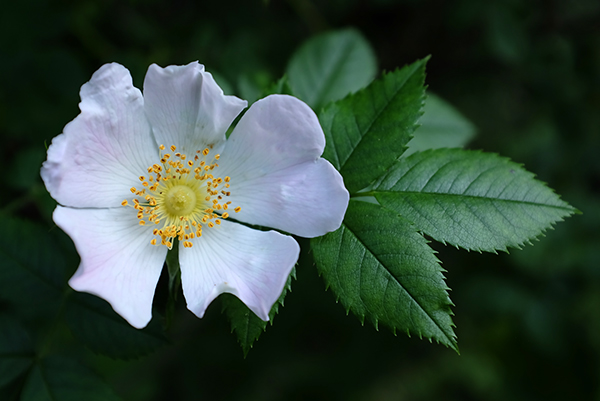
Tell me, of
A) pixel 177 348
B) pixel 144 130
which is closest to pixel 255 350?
pixel 177 348

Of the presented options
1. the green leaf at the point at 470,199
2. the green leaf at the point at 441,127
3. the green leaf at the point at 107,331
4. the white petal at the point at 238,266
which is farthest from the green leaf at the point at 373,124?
the green leaf at the point at 107,331

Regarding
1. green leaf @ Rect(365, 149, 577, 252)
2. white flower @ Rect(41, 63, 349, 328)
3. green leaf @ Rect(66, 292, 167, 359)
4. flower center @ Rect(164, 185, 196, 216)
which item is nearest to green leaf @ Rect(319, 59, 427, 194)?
green leaf @ Rect(365, 149, 577, 252)

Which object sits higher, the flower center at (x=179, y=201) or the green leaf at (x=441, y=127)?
the green leaf at (x=441, y=127)

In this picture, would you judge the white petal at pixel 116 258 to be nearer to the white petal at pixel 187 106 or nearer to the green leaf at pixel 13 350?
the white petal at pixel 187 106

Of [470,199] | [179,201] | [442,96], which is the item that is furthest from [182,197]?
[442,96]

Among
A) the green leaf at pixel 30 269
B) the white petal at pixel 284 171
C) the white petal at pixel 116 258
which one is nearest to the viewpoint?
the white petal at pixel 116 258

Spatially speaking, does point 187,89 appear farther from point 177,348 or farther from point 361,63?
point 177,348

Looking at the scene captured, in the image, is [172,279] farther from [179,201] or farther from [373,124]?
[373,124]
